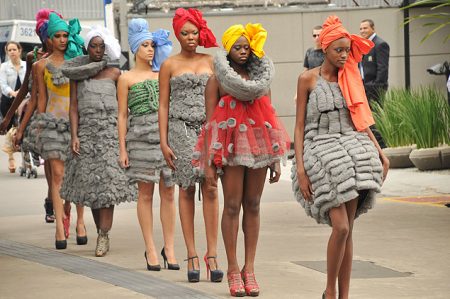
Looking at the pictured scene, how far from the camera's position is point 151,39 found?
35.7 feet

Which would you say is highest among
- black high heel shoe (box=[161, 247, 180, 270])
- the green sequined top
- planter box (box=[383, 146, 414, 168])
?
the green sequined top

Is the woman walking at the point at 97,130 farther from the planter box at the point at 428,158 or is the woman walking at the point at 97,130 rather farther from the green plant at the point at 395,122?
the green plant at the point at 395,122

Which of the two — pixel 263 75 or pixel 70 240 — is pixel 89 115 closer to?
pixel 70 240

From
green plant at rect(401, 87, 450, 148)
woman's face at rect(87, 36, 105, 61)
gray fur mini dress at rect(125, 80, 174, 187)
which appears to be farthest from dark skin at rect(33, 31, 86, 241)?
green plant at rect(401, 87, 450, 148)

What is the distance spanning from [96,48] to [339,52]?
3494 mm

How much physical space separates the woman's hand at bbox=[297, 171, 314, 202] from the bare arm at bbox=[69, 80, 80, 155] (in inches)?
142

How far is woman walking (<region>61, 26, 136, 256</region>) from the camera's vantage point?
11422mm

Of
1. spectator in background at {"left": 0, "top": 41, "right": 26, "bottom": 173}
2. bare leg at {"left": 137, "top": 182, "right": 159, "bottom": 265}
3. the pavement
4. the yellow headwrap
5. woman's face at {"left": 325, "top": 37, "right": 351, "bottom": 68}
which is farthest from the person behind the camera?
spectator in background at {"left": 0, "top": 41, "right": 26, "bottom": 173}

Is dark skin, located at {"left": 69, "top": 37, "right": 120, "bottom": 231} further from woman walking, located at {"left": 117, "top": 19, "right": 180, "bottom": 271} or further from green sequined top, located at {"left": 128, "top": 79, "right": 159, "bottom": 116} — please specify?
green sequined top, located at {"left": 128, "top": 79, "right": 159, "bottom": 116}

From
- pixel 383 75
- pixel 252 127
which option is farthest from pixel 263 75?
pixel 383 75

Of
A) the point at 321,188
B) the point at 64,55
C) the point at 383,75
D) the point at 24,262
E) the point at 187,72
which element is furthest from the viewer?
the point at 383,75

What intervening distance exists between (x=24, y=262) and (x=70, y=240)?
1.65m

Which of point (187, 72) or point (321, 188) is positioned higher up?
point (187, 72)

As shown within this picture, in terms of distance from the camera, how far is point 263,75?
9.16 m
